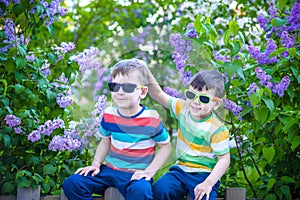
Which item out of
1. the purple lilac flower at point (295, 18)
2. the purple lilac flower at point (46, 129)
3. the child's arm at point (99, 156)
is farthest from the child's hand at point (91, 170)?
the purple lilac flower at point (295, 18)

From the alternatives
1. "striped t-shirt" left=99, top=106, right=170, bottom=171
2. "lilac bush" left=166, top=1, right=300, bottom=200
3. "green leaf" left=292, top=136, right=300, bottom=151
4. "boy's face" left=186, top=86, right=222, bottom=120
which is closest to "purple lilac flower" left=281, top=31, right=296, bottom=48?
"lilac bush" left=166, top=1, right=300, bottom=200

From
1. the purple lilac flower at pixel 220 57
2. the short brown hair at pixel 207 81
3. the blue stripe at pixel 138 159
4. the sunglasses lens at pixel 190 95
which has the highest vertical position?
the purple lilac flower at pixel 220 57

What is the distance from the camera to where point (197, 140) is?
2586mm

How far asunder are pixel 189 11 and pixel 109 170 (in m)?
2.32

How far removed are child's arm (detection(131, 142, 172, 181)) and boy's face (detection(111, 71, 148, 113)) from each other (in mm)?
220

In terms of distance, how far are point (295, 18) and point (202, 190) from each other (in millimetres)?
1221

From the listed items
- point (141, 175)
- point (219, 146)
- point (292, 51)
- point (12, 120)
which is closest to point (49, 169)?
point (12, 120)

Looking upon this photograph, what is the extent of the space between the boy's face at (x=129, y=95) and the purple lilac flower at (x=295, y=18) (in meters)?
1.19

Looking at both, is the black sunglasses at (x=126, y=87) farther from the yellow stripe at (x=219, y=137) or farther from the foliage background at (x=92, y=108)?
the yellow stripe at (x=219, y=137)

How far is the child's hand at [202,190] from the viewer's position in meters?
A: 2.59

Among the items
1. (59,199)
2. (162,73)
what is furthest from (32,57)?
(162,73)

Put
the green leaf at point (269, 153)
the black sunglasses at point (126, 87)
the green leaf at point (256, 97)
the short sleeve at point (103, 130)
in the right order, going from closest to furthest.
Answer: the black sunglasses at point (126, 87), the short sleeve at point (103, 130), the green leaf at point (256, 97), the green leaf at point (269, 153)

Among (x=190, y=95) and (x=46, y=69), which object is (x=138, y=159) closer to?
(x=190, y=95)

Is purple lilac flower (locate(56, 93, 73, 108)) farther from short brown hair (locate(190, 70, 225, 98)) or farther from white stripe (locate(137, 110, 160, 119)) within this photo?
short brown hair (locate(190, 70, 225, 98))
